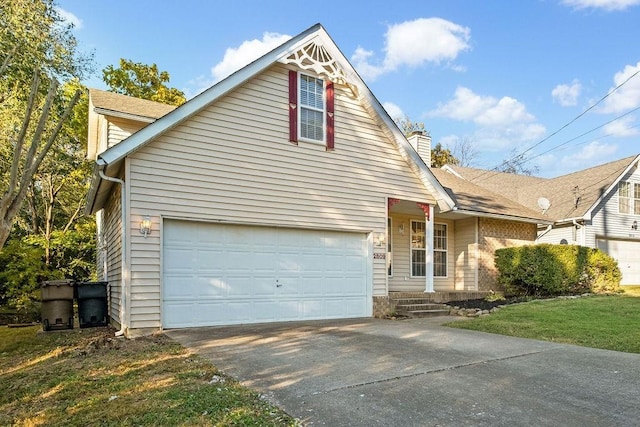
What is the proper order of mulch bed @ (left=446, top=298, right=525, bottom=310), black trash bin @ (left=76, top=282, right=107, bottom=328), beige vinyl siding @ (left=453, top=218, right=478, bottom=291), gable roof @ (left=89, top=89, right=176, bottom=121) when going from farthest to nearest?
beige vinyl siding @ (left=453, top=218, right=478, bottom=291) < mulch bed @ (left=446, top=298, right=525, bottom=310) < gable roof @ (left=89, top=89, right=176, bottom=121) < black trash bin @ (left=76, top=282, right=107, bottom=328)

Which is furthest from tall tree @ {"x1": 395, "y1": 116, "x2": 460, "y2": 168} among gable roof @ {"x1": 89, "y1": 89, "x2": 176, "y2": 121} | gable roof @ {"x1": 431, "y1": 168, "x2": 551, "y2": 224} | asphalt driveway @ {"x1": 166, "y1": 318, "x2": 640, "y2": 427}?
asphalt driveway @ {"x1": 166, "y1": 318, "x2": 640, "y2": 427}

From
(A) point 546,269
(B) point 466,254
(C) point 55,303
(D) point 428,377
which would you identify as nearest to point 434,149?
(B) point 466,254

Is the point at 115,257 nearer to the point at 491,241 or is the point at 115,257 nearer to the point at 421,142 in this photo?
the point at 421,142

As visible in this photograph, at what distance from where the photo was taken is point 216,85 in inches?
331

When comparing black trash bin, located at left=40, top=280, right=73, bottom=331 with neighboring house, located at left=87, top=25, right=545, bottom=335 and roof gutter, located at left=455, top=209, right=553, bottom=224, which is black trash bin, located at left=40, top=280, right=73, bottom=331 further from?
roof gutter, located at left=455, top=209, right=553, bottom=224

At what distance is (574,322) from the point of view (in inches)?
338

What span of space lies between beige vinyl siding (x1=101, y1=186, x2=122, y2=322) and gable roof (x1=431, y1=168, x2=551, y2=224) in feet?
29.0

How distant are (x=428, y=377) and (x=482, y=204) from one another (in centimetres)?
1077

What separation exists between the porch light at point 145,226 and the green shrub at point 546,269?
35.0 ft

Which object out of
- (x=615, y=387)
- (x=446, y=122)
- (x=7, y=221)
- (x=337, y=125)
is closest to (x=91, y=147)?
(x=337, y=125)

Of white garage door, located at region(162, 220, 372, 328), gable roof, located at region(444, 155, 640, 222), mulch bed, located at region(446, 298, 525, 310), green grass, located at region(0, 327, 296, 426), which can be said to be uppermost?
gable roof, located at region(444, 155, 640, 222)

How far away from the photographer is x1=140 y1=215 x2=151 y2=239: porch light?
775 centimetres

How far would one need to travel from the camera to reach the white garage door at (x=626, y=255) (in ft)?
60.2

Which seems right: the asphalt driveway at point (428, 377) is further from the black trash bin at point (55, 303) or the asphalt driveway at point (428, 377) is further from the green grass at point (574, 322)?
the black trash bin at point (55, 303)
